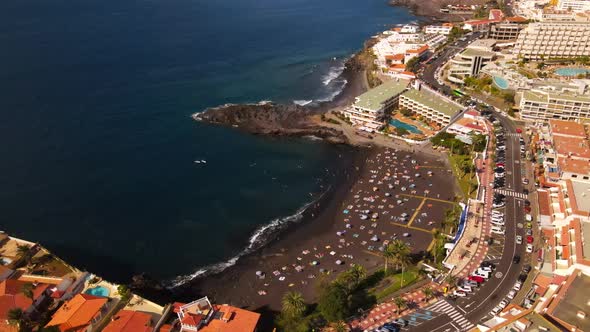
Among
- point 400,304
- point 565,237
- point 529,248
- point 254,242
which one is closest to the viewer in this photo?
point 400,304

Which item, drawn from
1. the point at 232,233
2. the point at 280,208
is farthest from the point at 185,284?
the point at 280,208

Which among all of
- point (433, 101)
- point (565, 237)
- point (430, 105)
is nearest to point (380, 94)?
point (430, 105)

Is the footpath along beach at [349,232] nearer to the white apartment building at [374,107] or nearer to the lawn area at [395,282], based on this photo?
the lawn area at [395,282]

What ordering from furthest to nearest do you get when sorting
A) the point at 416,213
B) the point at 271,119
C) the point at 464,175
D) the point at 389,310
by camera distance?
the point at 271,119 → the point at 464,175 → the point at 416,213 → the point at 389,310

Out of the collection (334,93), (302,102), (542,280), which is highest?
(334,93)

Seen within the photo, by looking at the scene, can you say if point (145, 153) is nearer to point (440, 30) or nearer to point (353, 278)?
point (353, 278)

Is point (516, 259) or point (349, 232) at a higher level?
point (516, 259)

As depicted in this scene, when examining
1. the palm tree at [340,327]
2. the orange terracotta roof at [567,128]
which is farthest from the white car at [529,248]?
the orange terracotta roof at [567,128]
